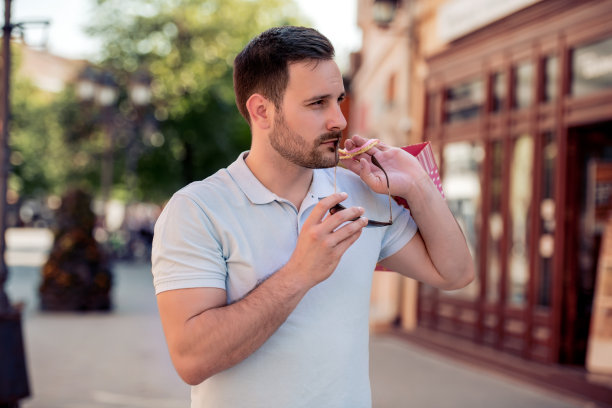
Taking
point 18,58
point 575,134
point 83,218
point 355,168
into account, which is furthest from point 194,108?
point 355,168

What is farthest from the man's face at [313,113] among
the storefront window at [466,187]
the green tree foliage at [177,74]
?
the green tree foliage at [177,74]

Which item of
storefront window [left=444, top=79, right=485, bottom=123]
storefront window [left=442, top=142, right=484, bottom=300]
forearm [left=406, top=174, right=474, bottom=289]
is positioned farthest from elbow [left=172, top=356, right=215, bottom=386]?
storefront window [left=444, top=79, right=485, bottom=123]

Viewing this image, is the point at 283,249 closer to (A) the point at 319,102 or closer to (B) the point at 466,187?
(A) the point at 319,102

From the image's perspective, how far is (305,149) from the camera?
86.0 inches

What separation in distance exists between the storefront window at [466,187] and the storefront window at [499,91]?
557 millimetres

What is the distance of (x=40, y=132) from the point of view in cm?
4400

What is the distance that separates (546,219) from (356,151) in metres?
6.24

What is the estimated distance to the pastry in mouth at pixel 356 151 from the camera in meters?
2.34

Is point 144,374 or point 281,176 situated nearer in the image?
point 281,176

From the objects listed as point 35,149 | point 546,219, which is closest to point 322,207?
point 546,219

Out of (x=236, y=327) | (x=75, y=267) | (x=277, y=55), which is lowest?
(x=75, y=267)

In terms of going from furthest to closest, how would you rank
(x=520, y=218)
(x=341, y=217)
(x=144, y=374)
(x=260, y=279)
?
1. (x=520, y=218)
2. (x=144, y=374)
3. (x=260, y=279)
4. (x=341, y=217)

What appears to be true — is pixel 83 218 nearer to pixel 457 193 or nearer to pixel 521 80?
pixel 457 193

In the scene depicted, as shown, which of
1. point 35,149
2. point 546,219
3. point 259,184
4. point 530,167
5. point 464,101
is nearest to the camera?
point 259,184
